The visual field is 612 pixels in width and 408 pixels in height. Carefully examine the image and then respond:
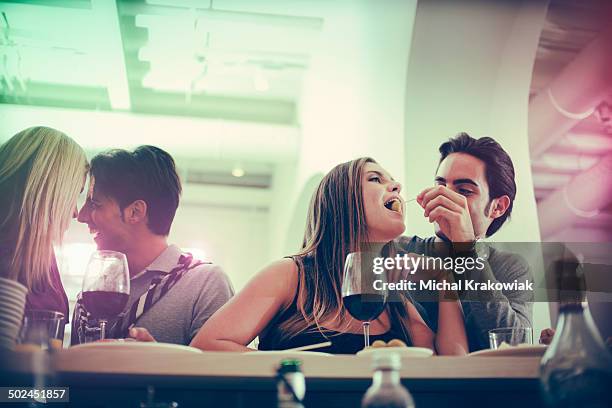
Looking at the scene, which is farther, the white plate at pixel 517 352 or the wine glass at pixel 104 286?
the wine glass at pixel 104 286

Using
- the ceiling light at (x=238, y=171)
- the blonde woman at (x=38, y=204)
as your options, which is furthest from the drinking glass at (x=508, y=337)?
the ceiling light at (x=238, y=171)

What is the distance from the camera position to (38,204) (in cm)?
166

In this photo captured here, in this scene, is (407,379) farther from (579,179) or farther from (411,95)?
(579,179)

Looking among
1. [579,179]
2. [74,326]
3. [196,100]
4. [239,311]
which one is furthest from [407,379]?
[196,100]

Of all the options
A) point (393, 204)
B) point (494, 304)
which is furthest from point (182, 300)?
point (494, 304)

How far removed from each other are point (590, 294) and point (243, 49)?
2.95 meters

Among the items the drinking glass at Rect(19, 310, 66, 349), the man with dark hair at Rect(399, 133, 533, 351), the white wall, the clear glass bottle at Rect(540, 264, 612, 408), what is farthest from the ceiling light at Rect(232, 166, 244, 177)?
the clear glass bottle at Rect(540, 264, 612, 408)

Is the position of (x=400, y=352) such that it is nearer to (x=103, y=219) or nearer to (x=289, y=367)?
(x=289, y=367)

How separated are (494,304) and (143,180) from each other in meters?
1.09

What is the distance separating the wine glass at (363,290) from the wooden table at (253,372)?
0.70ft

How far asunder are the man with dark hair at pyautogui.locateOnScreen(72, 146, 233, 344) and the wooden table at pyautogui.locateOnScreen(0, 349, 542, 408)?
683 millimetres

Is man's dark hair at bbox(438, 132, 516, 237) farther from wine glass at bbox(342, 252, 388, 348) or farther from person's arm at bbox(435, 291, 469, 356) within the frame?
wine glass at bbox(342, 252, 388, 348)

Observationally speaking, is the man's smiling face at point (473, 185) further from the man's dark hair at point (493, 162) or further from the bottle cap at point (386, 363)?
the bottle cap at point (386, 363)

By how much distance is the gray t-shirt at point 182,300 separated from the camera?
173 cm
